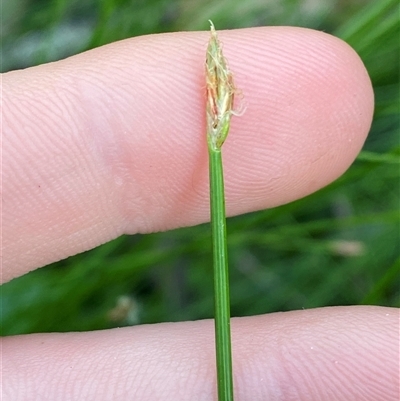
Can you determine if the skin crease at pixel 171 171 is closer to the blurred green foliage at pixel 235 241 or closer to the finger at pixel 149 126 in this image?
the finger at pixel 149 126

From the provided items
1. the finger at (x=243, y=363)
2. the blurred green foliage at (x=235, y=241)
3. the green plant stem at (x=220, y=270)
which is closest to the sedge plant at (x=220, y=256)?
the green plant stem at (x=220, y=270)

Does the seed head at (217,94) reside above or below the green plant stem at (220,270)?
above

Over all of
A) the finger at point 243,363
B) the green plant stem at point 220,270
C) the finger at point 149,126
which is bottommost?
the finger at point 243,363

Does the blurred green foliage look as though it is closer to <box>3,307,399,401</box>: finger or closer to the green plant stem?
<box>3,307,399,401</box>: finger

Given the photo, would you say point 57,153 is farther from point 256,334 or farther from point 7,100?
point 256,334

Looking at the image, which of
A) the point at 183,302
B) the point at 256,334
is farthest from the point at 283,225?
A: the point at 256,334

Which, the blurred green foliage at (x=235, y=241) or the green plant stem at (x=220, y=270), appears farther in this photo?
the blurred green foliage at (x=235, y=241)
